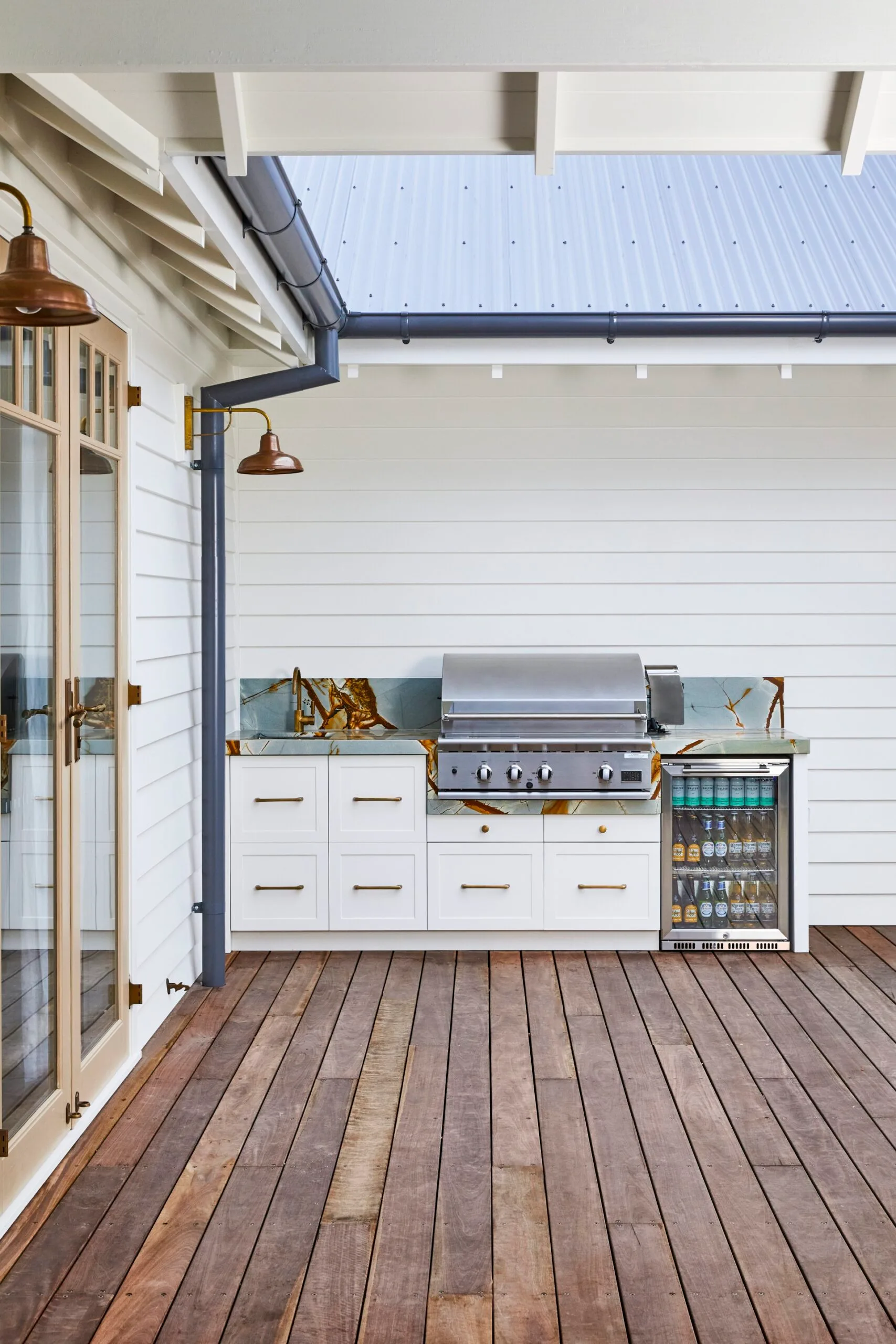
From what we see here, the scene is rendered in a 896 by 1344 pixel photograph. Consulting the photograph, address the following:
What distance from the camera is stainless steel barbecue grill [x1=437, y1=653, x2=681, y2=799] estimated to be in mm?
4852

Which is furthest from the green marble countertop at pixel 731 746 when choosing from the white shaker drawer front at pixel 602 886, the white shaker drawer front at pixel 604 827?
the white shaker drawer front at pixel 602 886

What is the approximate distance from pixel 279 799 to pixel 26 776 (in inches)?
83.8

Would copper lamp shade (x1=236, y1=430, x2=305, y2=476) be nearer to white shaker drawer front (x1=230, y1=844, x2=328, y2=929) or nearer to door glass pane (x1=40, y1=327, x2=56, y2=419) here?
door glass pane (x1=40, y1=327, x2=56, y2=419)

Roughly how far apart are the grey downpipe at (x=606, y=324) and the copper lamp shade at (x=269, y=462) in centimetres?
82

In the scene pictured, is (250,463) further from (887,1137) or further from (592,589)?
(887,1137)

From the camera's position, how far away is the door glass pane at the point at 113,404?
136 inches

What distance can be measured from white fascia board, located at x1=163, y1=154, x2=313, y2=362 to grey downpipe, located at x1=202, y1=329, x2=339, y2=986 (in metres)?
0.28

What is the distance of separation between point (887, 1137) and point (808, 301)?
3.51 metres

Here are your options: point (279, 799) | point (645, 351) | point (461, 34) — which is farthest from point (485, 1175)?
point (645, 351)

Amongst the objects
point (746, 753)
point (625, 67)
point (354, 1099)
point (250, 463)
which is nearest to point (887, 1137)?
point (354, 1099)

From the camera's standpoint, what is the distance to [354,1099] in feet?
11.1

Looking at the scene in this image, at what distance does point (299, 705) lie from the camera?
5.38m

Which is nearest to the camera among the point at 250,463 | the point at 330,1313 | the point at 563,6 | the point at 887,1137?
the point at 563,6

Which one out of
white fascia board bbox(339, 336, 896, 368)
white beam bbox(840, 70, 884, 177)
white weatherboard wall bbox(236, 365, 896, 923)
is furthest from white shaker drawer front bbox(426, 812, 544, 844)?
white beam bbox(840, 70, 884, 177)
